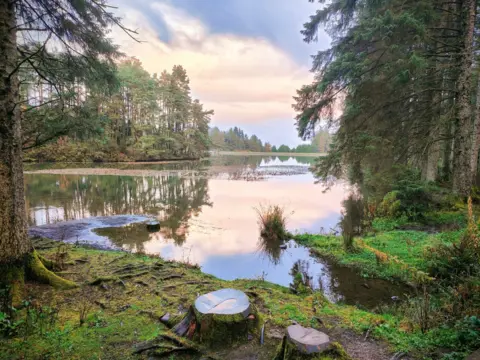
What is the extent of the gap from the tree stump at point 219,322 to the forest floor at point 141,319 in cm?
10

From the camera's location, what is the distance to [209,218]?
10406mm

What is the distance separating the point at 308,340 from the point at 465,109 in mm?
8660

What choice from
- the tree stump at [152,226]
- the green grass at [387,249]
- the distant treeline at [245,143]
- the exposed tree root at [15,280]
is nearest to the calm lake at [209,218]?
the tree stump at [152,226]

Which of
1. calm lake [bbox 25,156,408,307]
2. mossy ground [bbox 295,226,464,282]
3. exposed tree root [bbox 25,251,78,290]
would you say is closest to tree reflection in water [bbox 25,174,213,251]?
calm lake [bbox 25,156,408,307]

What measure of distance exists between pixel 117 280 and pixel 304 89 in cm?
860

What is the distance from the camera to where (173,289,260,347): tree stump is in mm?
2584

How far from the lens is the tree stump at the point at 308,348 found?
2.08m

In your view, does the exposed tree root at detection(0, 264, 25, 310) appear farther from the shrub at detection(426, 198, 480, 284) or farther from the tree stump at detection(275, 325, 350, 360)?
the shrub at detection(426, 198, 480, 284)

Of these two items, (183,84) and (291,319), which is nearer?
(291,319)

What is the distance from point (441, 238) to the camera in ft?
20.5

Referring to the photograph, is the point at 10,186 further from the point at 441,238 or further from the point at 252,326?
the point at 441,238

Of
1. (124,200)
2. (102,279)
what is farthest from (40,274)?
(124,200)

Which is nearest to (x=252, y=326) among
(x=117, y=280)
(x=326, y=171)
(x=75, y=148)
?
(x=117, y=280)

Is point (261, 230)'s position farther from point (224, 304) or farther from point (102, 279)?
point (224, 304)
